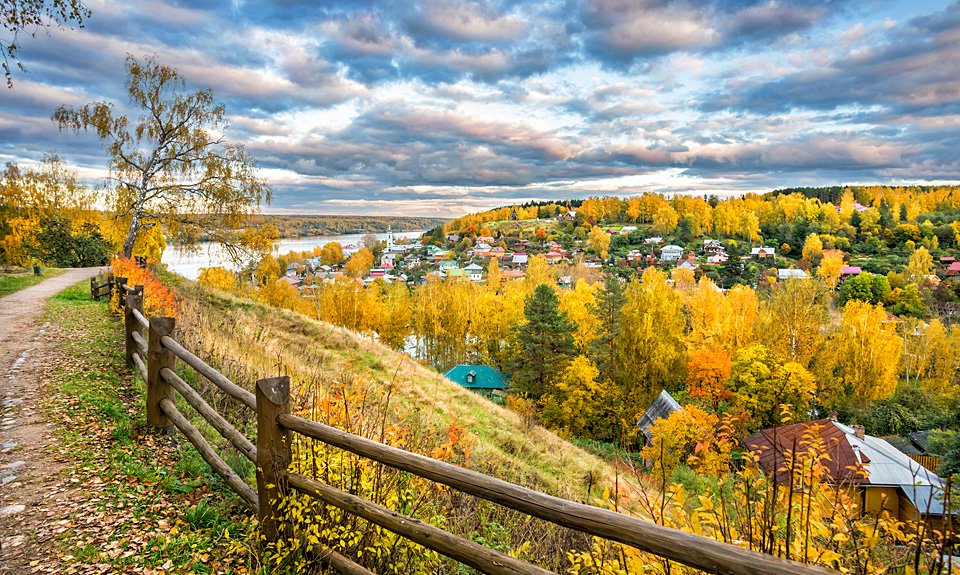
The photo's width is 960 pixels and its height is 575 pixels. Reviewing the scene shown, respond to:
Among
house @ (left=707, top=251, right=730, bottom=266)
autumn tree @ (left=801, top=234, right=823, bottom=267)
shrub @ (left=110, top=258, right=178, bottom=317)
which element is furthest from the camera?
house @ (left=707, top=251, right=730, bottom=266)

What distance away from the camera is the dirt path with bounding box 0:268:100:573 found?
390 cm

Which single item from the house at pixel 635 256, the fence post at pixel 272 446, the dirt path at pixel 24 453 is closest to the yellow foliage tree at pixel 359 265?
the house at pixel 635 256

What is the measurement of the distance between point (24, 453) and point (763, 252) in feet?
358

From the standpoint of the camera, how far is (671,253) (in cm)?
10156

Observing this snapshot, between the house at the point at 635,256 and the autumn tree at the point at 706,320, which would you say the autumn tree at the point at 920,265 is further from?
the autumn tree at the point at 706,320

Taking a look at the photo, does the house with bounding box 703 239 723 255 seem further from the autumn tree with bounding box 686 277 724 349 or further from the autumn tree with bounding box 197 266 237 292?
the autumn tree with bounding box 197 266 237 292

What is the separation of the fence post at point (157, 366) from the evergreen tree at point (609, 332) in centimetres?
2929

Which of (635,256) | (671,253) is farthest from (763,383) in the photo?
(671,253)

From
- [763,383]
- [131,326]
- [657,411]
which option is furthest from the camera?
[657,411]

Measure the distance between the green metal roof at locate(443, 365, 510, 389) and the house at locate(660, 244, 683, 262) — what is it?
71.2 meters

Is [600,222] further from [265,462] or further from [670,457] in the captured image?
[265,462]

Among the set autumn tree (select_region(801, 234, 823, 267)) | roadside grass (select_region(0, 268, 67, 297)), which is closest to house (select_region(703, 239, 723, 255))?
autumn tree (select_region(801, 234, 823, 267))

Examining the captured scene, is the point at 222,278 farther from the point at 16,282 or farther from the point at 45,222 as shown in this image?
the point at 16,282

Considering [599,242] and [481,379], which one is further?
[599,242]
